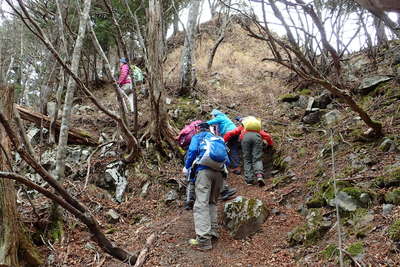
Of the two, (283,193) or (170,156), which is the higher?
(170,156)

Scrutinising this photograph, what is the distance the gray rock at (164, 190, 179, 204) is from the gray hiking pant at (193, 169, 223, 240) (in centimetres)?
136

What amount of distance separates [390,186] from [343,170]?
965 mm

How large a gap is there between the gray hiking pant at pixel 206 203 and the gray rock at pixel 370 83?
13.9 feet

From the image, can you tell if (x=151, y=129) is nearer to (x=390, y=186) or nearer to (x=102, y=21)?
(x=390, y=186)

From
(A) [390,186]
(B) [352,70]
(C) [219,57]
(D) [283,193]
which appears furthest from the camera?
(C) [219,57]

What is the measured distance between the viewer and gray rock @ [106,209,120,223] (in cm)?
600

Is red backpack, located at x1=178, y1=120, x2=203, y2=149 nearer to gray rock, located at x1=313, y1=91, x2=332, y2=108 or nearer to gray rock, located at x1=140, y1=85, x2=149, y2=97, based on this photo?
gray rock, located at x1=313, y1=91, x2=332, y2=108

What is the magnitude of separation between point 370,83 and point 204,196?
4.80m

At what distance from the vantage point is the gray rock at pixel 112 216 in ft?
19.7

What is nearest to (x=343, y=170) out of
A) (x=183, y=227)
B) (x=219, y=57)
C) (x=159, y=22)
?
(x=183, y=227)

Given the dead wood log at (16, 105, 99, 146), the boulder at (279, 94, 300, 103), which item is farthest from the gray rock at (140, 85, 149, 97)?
the boulder at (279, 94, 300, 103)

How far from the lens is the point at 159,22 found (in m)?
8.09

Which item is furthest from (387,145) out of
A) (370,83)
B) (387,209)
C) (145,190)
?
(145,190)

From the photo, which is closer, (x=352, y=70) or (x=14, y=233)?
(x=14, y=233)
